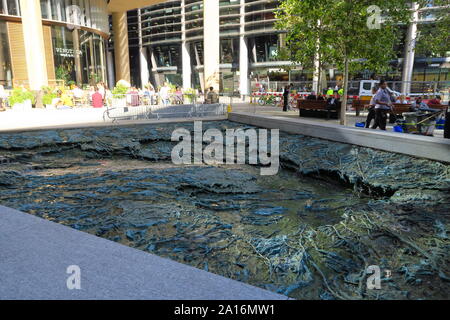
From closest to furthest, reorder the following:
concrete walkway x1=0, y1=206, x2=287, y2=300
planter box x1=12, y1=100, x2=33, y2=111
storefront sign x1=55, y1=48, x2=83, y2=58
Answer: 1. concrete walkway x1=0, y1=206, x2=287, y2=300
2. planter box x1=12, y1=100, x2=33, y2=111
3. storefront sign x1=55, y1=48, x2=83, y2=58

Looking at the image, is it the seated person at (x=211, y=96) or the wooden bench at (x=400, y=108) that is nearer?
the wooden bench at (x=400, y=108)

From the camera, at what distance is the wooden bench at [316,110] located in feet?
57.0

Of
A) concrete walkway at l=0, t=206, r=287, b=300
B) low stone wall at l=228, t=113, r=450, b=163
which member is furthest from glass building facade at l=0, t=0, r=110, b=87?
concrete walkway at l=0, t=206, r=287, b=300

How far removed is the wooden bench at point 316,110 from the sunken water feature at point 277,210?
8.94m

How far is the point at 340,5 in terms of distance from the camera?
439 inches

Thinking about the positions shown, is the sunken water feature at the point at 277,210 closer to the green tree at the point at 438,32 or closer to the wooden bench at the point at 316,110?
the wooden bench at the point at 316,110

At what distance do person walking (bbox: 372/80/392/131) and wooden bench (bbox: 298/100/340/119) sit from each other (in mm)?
7095

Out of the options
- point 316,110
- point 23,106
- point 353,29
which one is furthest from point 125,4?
point 353,29

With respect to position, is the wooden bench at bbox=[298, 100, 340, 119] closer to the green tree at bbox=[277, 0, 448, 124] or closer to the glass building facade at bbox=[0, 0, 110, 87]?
the green tree at bbox=[277, 0, 448, 124]

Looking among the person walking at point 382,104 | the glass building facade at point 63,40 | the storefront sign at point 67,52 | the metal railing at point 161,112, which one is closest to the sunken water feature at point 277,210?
the person walking at point 382,104

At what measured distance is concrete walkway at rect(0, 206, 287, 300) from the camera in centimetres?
262

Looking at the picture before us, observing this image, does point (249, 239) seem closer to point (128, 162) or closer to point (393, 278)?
point (393, 278)

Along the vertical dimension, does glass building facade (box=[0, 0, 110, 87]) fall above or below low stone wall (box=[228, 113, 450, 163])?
above

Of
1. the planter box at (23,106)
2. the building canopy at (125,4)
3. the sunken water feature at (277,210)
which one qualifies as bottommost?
the sunken water feature at (277,210)
